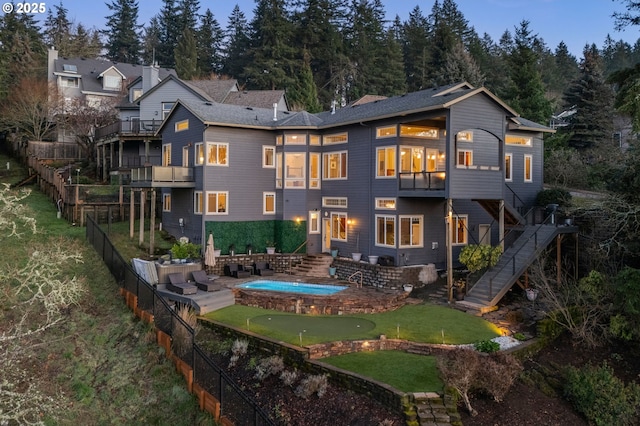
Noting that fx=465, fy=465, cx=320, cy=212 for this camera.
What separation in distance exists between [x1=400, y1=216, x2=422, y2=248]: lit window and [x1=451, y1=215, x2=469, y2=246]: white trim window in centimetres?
210

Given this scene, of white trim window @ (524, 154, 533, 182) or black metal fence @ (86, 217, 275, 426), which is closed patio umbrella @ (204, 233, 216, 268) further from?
white trim window @ (524, 154, 533, 182)

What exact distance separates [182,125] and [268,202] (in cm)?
621

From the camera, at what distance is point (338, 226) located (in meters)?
23.2

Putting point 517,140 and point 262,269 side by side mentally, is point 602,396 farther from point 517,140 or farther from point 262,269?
point 517,140

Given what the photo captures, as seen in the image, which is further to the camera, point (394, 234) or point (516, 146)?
point (516, 146)

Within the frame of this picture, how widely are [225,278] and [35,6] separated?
1360 cm

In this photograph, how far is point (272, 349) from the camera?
1251cm

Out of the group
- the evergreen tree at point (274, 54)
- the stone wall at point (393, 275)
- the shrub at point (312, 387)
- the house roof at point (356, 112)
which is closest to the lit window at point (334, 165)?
the house roof at point (356, 112)

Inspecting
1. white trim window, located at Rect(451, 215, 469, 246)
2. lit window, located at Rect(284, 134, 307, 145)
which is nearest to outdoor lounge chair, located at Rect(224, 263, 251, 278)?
lit window, located at Rect(284, 134, 307, 145)

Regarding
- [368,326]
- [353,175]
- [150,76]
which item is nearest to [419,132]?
[353,175]

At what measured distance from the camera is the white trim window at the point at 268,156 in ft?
78.6

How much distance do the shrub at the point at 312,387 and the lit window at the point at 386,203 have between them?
11.0 m

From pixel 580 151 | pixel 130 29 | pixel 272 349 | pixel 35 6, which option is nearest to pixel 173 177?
pixel 35 6

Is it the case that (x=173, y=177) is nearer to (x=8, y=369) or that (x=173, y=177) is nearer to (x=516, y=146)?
(x=8, y=369)
